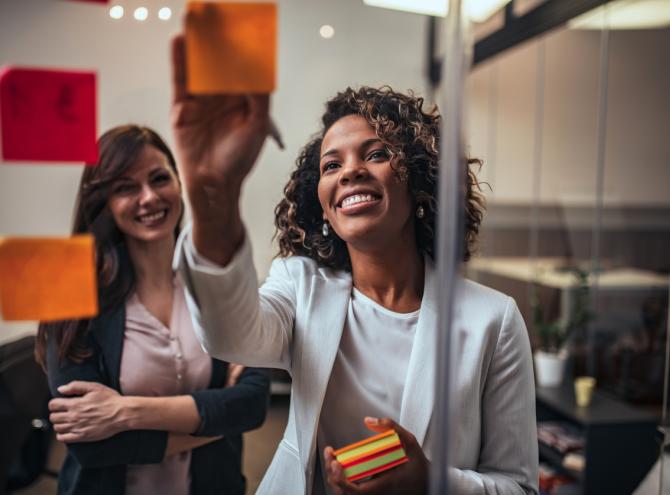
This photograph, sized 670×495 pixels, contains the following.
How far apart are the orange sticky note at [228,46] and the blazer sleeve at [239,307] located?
0.15 m

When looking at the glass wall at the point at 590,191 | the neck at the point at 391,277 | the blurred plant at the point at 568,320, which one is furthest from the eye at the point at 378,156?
the blurred plant at the point at 568,320

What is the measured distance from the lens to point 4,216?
64cm

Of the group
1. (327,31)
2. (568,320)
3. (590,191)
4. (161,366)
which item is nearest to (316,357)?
(161,366)

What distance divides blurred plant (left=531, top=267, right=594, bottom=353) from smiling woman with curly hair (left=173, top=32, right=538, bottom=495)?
234 cm

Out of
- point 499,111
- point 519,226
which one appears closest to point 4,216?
point 499,111

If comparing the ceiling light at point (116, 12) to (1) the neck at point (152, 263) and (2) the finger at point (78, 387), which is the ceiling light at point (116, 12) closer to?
(1) the neck at point (152, 263)

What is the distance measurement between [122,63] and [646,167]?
3164mm

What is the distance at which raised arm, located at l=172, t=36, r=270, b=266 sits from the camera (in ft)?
1.95

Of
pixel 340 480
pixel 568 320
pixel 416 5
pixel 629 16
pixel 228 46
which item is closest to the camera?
pixel 228 46

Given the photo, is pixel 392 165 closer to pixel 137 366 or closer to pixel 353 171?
pixel 353 171

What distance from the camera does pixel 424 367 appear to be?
730mm

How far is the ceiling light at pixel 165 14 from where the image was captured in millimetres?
655

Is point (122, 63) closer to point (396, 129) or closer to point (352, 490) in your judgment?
point (396, 129)

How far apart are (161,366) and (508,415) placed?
455 millimetres
